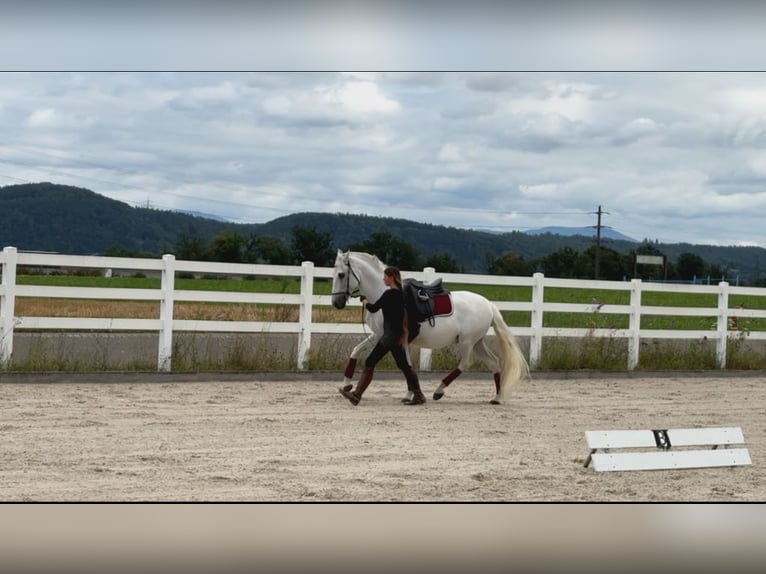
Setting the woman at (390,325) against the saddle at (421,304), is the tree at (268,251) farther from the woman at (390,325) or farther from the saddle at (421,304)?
the woman at (390,325)

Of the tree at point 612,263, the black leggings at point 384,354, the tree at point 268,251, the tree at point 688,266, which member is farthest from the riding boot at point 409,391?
the tree at point 612,263

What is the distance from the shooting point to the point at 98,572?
4637 mm

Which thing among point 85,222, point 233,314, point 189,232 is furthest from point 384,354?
point 85,222

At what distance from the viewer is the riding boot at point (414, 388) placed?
10867 mm

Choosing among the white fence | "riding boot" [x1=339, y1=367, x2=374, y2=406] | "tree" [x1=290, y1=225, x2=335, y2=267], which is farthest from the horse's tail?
"tree" [x1=290, y1=225, x2=335, y2=267]

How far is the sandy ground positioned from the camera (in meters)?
6.64

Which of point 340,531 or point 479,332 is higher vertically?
point 479,332

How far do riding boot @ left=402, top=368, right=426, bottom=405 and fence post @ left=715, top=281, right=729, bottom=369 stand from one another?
718cm

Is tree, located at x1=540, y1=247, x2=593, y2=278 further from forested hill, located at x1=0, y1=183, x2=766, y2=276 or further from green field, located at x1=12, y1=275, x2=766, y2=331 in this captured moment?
green field, located at x1=12, y1=275, x2=766, y2=331
